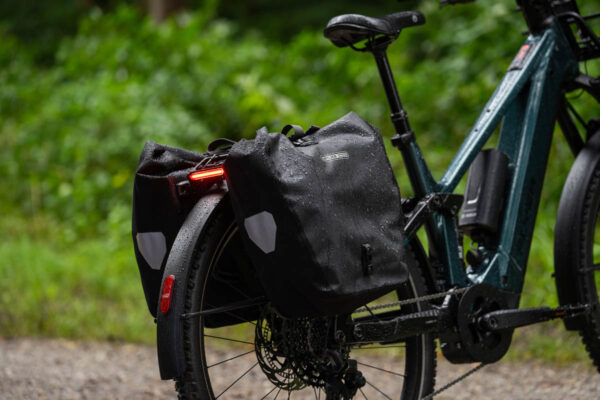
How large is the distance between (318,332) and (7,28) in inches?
413

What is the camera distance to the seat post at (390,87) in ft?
9.21

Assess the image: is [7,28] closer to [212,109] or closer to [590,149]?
[212,109]

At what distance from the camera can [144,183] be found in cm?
230

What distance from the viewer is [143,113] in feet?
25.0

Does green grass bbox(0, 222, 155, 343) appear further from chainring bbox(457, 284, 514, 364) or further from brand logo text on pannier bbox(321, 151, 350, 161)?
brand logo text on pannier bbox(321, 151, 350, 161)

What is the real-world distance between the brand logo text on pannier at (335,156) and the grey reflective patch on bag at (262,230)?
10.1 inches

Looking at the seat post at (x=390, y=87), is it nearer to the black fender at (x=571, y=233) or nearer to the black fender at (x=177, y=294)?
the black fender at (x=571, y=233)

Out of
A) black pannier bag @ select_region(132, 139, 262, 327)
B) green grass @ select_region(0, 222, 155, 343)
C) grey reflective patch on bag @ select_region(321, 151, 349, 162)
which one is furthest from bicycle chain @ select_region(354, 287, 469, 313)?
green grass @ select_region(0, 222, 155, 343)

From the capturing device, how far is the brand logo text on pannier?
7.54 ft

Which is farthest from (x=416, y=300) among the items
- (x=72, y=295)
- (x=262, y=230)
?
(x=72, y=295)

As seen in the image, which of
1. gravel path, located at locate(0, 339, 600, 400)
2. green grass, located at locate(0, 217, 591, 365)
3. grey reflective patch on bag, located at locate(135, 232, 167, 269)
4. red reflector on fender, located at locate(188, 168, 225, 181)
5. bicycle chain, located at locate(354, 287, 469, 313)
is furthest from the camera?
green grass, located at locate(0, 217, 591, 365)

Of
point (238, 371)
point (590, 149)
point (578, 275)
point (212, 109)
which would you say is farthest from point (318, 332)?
point (212, 109)

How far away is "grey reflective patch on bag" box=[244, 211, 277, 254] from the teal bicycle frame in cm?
88

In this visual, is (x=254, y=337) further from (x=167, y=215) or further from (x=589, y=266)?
(x=589, y=266)
